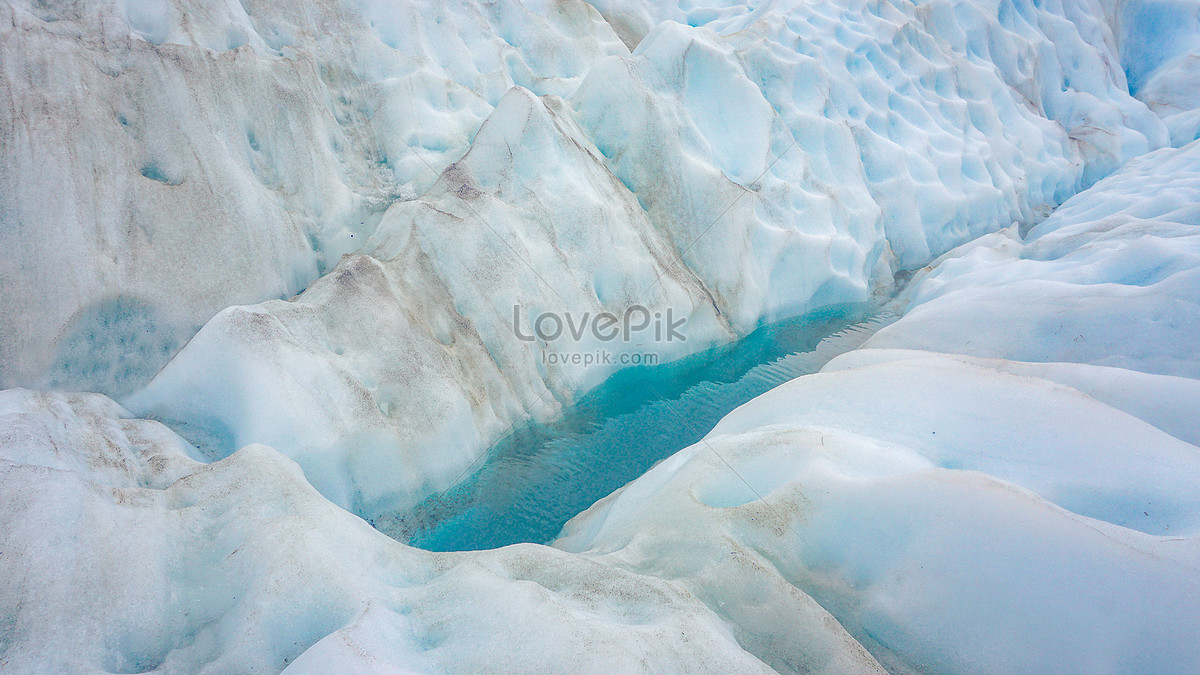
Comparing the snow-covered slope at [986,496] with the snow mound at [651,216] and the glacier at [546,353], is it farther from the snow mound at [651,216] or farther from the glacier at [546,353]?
the snow mound at [651,216]

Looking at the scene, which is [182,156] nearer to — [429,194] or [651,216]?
[429,194]

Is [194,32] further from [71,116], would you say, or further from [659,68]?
[659,68]

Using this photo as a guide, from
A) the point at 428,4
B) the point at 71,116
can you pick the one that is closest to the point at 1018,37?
the point at 428,4

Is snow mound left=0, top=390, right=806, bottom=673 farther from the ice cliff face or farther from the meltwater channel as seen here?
the meltwater channel

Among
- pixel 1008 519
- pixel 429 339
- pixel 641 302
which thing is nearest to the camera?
pixel 1008 519

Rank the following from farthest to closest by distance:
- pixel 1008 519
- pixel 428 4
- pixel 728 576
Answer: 1. pixel 428 4
2. pixel 728 576
3. pixel 1008 519

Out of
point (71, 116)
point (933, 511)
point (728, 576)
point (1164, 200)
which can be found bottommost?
point (728, 576)
